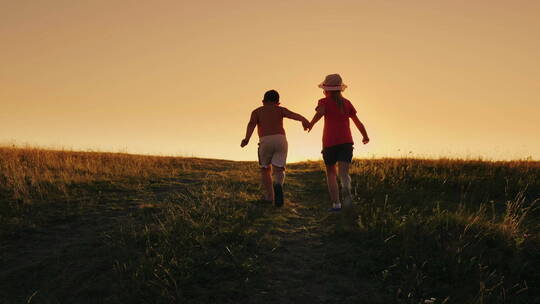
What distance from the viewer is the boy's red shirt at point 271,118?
8789mm

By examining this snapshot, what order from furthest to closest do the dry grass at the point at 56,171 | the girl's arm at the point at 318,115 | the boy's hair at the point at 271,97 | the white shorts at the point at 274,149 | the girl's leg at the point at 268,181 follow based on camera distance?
the dry grass at the point at 56,171 < the girl's leg at the point at 268,181 < the boy's hair at the point at 271,97 < the white shorts at the point at 274,149 < the girl's arm at the point at 318,115

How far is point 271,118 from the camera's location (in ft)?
28.8

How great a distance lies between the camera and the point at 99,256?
625 cm

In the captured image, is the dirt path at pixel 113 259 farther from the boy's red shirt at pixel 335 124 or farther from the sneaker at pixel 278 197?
the boy's red shirt at pixel 335 124

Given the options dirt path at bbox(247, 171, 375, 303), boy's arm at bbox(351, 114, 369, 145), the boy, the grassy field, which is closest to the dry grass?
the grassy field

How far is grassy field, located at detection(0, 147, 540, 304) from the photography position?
5.00m

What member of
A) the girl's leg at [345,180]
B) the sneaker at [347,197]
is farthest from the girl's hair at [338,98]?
the sneaker at [347,197]

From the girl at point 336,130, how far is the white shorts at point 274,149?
2.91ft

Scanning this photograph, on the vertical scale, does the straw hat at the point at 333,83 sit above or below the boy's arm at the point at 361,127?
above

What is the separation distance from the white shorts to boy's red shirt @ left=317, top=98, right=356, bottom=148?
1.02 m

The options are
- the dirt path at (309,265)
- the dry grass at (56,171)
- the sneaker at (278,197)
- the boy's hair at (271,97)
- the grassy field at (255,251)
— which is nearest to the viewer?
the dirt path at (309,265)

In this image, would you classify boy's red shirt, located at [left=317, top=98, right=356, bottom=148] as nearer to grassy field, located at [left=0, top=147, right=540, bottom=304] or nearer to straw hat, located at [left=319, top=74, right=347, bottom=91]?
straw hat, located at [left=319, top=74, right=347, bottom=91]

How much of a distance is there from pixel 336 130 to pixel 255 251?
10.3 feet

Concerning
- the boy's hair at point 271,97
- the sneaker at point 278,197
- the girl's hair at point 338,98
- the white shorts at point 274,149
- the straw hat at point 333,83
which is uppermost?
the straw hat at point 333,83
